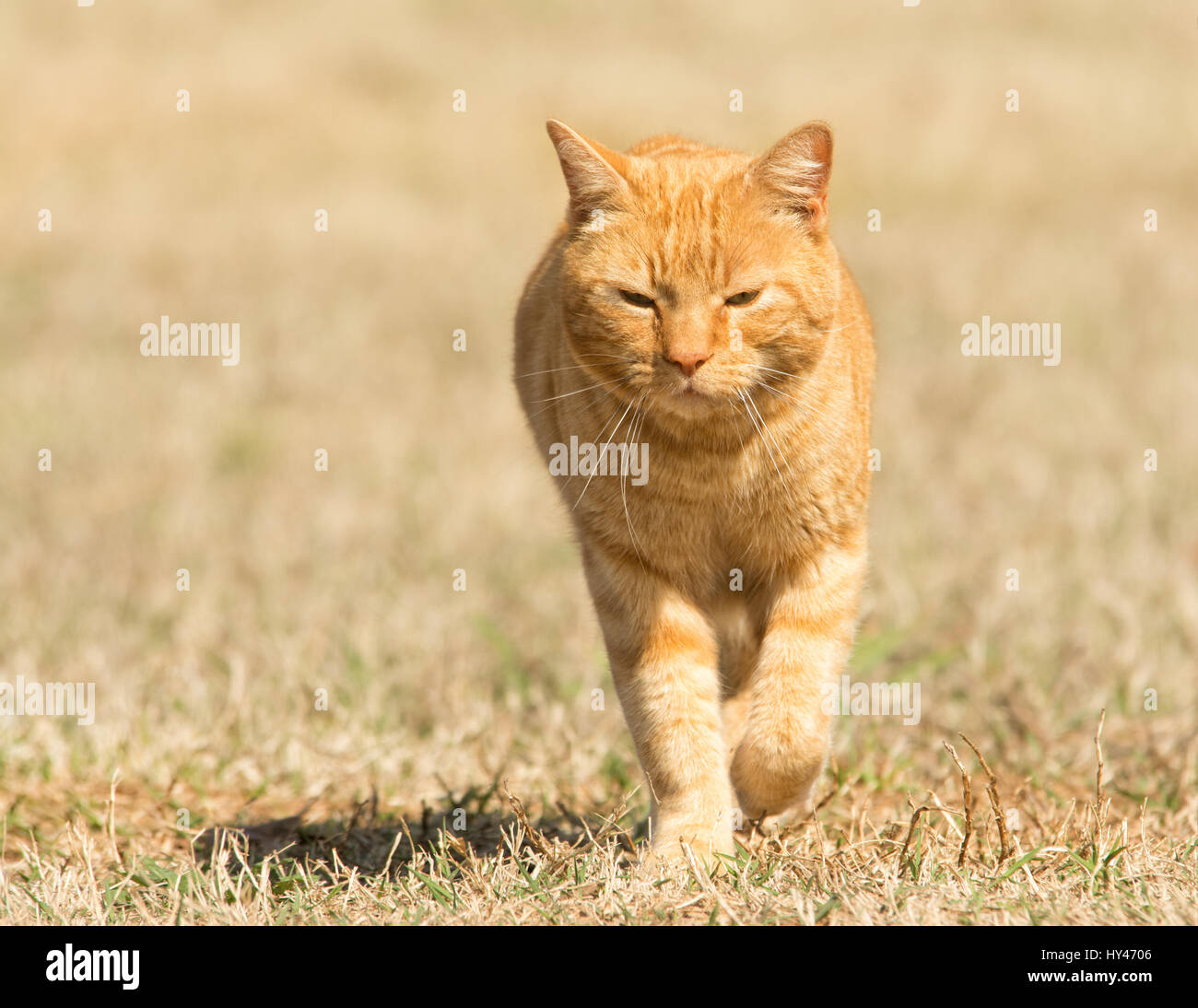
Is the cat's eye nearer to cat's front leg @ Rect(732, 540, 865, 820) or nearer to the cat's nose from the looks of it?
the cat's nose

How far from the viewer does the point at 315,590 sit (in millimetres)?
5219

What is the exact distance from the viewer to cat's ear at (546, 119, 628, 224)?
2.85m

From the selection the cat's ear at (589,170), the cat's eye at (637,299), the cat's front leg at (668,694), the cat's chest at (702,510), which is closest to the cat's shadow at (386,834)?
the cat's front leg at (668,694)

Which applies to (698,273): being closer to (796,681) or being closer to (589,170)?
(589,170)

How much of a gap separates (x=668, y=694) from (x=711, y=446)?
527 millimetres

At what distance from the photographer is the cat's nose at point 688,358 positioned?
2656 millimetres

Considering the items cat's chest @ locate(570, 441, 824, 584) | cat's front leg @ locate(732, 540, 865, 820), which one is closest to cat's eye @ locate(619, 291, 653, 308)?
cat's chest @ locate(570, 441, 824, 584)

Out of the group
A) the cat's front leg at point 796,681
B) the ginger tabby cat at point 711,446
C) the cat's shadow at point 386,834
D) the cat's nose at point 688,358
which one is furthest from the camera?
the cat's shadow at point 386,834

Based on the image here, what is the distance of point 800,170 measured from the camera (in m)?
2.84

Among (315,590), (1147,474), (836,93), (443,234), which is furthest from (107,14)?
(1147,474)

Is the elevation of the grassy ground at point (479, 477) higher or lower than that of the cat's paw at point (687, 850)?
higher

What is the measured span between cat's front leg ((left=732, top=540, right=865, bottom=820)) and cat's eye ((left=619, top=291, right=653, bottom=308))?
68 centimetres

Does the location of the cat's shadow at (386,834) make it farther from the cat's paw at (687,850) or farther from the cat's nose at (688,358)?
the cat's nose at (688,358)

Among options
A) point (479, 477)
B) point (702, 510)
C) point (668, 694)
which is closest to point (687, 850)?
point (668, 694)
